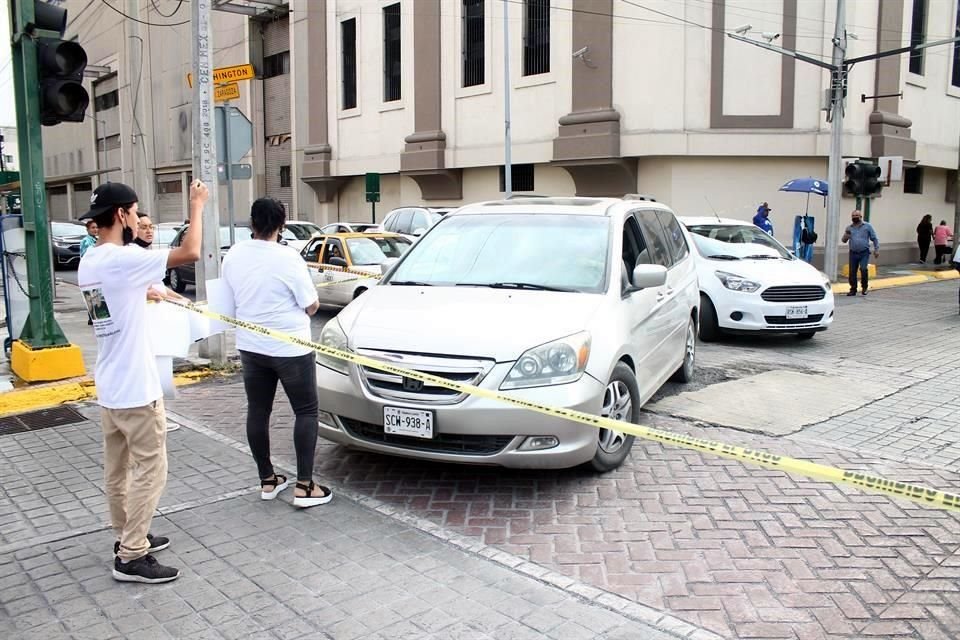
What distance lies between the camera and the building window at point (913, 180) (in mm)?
26375

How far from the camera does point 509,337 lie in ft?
16.4

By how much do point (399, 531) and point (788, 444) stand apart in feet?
10.4

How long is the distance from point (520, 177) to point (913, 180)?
1218 cm

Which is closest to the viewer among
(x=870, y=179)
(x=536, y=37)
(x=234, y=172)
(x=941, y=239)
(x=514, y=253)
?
(x=514, y=253)

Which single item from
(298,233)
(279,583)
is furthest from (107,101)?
(279,583)

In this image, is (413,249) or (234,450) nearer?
(234,450)

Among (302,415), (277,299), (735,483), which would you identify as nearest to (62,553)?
(302,415)

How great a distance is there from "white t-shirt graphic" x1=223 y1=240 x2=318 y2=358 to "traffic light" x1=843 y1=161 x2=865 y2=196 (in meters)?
16.5

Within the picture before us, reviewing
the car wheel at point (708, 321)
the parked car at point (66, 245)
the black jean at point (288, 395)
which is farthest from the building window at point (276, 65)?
the black jean at point (288, 395)

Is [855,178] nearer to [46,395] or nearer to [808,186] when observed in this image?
[808,186]

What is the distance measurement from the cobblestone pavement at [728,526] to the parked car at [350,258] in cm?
625

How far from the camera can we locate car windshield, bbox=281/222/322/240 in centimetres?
2091

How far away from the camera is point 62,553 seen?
173 inches

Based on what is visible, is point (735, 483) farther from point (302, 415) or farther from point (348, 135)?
point (348, 135)
